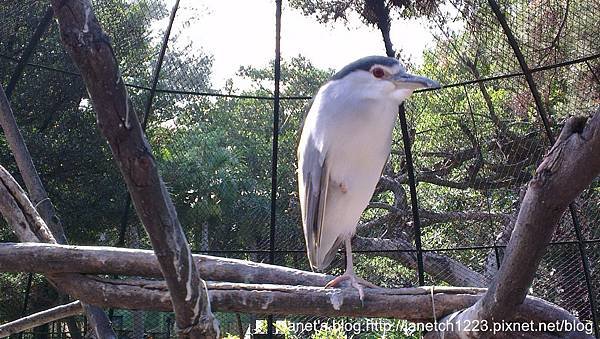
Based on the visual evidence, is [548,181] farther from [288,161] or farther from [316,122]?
[288,161]

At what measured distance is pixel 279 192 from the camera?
24.9 feet

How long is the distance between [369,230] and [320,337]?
147cm

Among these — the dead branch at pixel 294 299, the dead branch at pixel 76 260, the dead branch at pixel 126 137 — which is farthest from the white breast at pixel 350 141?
the dead branch at pixel 126 137

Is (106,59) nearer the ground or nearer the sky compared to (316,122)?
nearer the ground

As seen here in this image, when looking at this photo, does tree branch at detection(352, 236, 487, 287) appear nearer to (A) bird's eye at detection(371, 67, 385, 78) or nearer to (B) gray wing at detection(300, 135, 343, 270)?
(B) gray wing at detection(300, 135, 343, 270)

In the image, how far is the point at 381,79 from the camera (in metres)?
Result: 2.45

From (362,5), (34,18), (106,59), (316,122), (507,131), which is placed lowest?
(106,59)

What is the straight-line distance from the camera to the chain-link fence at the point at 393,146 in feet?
15.7

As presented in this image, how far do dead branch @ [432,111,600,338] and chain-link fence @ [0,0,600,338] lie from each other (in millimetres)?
1934

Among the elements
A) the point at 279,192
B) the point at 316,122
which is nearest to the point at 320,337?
the point at 279,192

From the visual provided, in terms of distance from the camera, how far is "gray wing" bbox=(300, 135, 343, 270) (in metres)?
2.63

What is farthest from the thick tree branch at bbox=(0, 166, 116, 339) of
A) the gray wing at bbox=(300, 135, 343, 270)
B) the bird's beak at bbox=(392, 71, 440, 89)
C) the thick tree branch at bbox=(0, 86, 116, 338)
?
the bird's beak at bbox=(392, 71, 440, 89)

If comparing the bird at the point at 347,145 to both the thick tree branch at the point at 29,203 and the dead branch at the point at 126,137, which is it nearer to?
the thick tree branch at the point at 29,203

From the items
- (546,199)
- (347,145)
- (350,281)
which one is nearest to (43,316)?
(350,281)
